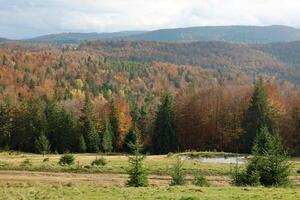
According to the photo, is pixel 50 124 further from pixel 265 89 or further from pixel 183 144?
pixel 265 89

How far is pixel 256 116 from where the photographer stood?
83.8 metres

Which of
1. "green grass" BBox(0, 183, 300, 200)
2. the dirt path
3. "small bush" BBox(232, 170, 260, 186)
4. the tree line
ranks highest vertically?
"green grass" BBox(0, 183, 300, 200)

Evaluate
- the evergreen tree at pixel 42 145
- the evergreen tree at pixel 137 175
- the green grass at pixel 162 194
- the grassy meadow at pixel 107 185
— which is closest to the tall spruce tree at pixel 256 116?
the grassy meadow at pixel 107 185

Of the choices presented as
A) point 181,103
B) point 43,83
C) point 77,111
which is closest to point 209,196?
point 181,103

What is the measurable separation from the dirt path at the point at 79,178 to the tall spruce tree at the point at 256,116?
131ft

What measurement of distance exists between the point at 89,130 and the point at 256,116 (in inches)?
1349

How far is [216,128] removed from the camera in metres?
91.9

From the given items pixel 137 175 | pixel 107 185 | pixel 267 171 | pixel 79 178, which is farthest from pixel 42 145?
pixel 267 171

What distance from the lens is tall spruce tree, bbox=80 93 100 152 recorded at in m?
94.2

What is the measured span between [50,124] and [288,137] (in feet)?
162

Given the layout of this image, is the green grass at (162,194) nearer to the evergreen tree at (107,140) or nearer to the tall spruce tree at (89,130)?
the evergreen tree at (107,140)

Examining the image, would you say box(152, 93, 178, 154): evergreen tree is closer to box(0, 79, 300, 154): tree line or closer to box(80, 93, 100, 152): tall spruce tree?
box(0, 79, 300, 154): tree line

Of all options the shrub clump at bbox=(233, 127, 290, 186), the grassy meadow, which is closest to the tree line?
the grassy meadow

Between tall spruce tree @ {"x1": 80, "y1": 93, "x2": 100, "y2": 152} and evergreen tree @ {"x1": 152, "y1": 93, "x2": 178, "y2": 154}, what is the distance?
469 inches
